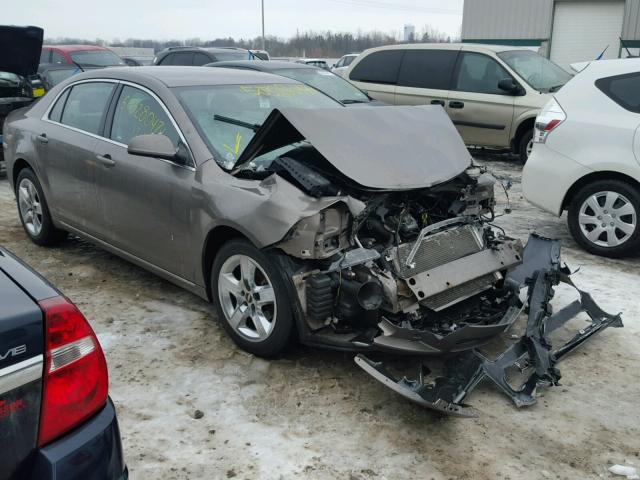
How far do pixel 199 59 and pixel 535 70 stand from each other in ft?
21.0

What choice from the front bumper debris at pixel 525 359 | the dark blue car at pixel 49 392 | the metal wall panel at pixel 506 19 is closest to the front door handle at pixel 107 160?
the front bumper debris at pixel 525 359

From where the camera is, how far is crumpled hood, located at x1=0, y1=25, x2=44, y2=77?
752 centimetres

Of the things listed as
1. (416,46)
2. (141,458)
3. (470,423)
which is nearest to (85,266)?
(141,458)

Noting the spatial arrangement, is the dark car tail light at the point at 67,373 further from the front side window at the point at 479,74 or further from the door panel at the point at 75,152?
the front side window at the point at 479,74

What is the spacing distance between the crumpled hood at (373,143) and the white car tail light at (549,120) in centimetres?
189

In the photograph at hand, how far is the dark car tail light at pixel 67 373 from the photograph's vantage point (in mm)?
1753

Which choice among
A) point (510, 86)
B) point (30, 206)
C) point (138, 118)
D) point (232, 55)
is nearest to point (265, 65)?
point (510, 86)

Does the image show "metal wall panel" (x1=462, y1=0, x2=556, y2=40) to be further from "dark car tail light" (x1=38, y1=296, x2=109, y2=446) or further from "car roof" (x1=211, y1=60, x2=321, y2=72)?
"dark car tail light" (x1=38, y1=296, x2=109, y2=446)

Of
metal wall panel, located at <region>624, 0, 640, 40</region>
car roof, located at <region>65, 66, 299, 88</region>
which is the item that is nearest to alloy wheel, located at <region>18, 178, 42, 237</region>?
car roof, located at <region>65, 66, 299, 88</region>

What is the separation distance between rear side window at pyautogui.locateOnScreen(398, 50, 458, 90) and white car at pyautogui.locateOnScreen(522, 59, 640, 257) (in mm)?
4360

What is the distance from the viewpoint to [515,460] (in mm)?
2941

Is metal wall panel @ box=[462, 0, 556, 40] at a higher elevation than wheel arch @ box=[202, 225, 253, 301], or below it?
higher

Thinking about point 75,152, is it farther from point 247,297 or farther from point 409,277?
point 409,277

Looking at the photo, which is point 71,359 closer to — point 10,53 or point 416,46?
point 10,53
